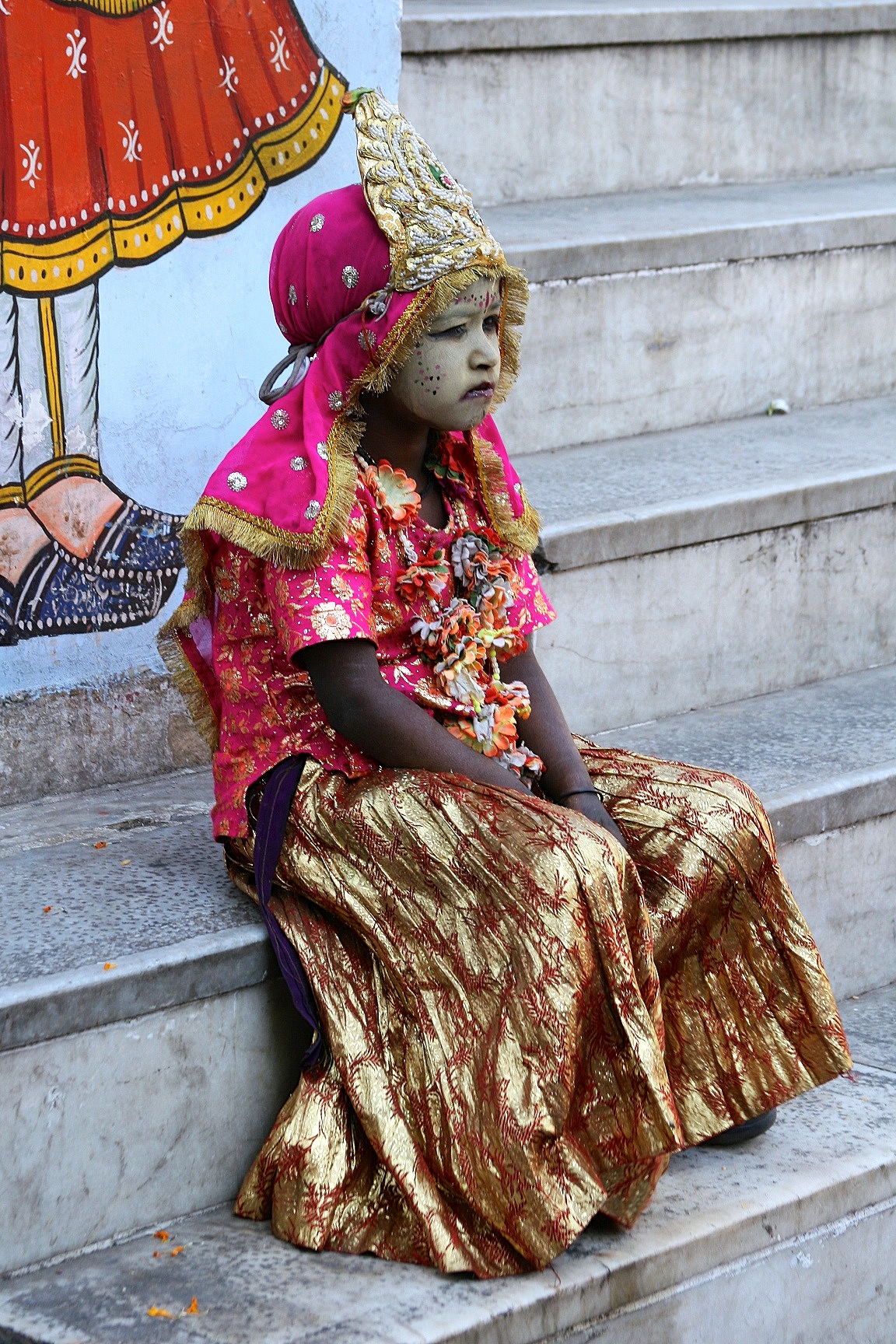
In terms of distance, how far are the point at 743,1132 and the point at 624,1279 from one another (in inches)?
15.4

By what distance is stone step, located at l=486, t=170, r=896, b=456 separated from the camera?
369cm

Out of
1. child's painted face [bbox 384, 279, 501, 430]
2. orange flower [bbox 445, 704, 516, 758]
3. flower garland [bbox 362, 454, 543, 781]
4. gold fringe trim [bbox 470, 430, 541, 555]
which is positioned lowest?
orange flower [bbox 445, 704, 516, 758]

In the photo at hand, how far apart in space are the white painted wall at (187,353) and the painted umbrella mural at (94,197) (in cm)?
3

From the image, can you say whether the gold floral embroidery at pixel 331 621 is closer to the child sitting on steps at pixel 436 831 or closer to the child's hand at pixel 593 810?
the child sitting on steps at pixel 436 831

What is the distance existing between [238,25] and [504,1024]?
188 centimetres

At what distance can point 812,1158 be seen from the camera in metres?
2.34

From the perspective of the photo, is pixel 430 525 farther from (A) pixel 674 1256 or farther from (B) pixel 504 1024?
(A) pixel 674 1256

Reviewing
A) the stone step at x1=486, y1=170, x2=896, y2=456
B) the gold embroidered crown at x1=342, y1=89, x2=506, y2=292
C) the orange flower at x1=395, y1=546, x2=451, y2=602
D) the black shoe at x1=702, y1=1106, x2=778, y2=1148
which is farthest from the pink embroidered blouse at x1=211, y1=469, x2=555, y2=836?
the stone step at x1=486, y1=170, x2=896, y2=456

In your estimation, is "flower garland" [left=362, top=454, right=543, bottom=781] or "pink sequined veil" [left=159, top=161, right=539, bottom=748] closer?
"pink sequined veil" [left=159, top=161, right=539, bottom=748]

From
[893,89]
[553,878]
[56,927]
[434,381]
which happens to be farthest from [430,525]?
[893,89]

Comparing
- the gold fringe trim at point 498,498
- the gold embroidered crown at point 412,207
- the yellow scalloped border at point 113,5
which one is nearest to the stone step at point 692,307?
the yellow scalloped border at point 113,5

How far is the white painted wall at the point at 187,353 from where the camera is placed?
2830 mm

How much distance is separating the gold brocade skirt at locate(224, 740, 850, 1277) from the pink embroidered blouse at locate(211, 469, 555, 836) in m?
0.08

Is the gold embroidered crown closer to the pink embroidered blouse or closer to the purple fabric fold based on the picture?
the pink embroidered blouse
